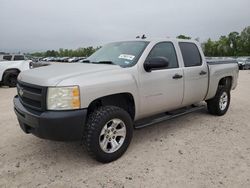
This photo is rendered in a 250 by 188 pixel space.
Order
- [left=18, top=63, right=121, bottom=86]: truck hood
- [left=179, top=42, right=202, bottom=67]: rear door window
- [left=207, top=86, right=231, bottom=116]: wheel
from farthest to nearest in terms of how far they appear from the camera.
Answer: [left=207, top=86, right=231, bottom=116]: wheel
[left=179, top=42, right=202, bottom=67]: rear door window
[left=18, top=63, right=121, bottom=86]: truck hood

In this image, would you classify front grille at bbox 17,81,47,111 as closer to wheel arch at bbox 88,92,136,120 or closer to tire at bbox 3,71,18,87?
wheel arch at bbox 88,92,136,120

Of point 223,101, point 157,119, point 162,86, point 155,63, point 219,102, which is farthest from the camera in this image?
point 223,101

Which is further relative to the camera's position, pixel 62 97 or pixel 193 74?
pixel 193 74

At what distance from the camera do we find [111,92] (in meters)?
3.53

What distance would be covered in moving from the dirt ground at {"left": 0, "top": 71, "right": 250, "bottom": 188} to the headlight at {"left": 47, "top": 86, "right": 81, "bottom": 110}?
92 centimetres

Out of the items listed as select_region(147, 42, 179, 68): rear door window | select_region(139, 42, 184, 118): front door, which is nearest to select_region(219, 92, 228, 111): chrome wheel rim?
select_region(139, 42, 184, 118): front door

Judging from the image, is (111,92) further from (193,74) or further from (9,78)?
(9,78)

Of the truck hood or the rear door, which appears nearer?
the truck hood

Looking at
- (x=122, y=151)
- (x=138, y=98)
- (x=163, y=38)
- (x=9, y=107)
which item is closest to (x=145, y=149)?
(x=122, y=151)

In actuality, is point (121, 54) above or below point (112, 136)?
above

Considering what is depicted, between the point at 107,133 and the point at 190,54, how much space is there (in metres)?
2.57

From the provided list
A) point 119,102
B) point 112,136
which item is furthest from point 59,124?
point 119,102

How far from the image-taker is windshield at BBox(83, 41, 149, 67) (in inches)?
160

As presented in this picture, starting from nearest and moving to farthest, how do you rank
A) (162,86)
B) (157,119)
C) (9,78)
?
(162,86) → (157,119) → (9,78)
